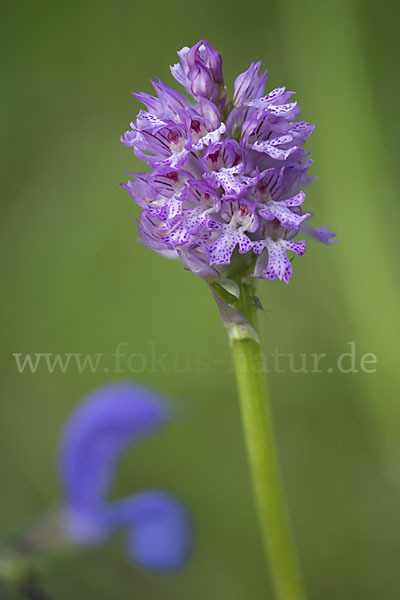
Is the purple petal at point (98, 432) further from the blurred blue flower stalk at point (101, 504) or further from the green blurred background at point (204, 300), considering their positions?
the green blurred background at point (204, 300)

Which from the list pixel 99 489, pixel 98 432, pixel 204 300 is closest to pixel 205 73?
pixel 98 432

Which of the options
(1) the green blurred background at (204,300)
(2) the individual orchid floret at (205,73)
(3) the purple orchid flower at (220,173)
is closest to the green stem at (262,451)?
(3) the purple orchid flower at (220,173)

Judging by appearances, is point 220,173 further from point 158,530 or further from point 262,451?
point 158,530

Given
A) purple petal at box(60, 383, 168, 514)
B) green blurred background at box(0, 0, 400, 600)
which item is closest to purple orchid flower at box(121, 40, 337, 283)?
purple petal at box(60, 383, 168, 514)

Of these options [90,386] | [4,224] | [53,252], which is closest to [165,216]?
[90,386]

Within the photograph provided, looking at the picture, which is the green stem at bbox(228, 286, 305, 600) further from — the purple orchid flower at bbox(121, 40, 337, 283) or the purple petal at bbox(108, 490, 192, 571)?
the purple petal at bbox(108, 490, 192, 571)
